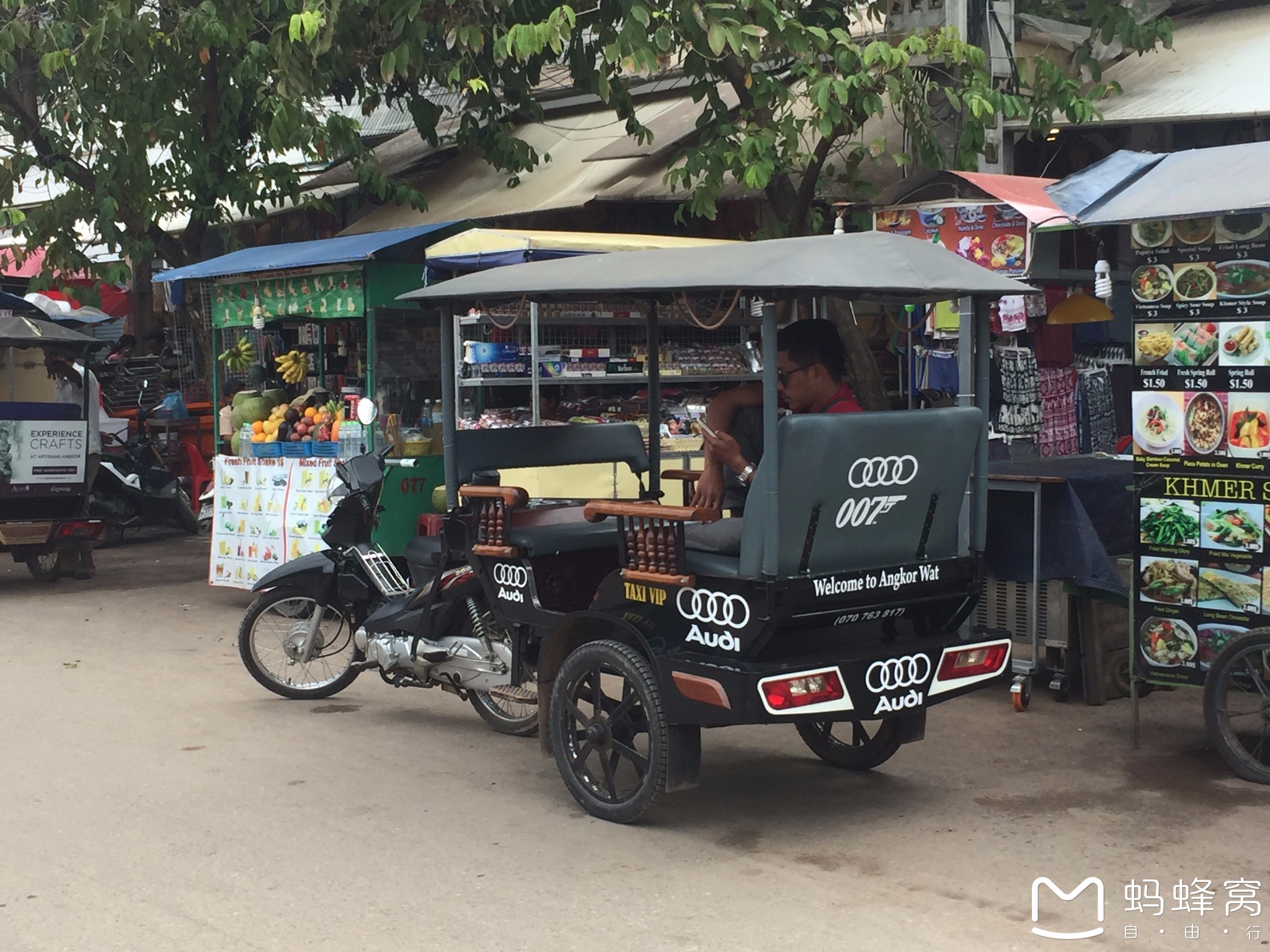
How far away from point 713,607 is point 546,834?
1003 mm

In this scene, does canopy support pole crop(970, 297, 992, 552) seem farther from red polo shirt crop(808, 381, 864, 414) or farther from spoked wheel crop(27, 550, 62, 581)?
spoked wheel crop(27, 550, 62, 581)

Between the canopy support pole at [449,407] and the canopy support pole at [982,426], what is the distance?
207 cm

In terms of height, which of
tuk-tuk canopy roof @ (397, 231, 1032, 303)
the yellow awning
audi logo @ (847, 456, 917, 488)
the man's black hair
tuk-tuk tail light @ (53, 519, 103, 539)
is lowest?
tuk-tuk tail light @ (53, 519, 103, 539)

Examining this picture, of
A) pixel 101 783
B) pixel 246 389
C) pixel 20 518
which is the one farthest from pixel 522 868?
pixel 20 518

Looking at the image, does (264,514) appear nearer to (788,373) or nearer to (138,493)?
(138,493)

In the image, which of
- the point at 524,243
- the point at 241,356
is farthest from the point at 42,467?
the point at 524,243

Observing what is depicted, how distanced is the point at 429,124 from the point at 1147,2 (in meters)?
6.11

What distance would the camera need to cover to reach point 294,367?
35.0ft

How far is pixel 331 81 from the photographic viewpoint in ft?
38.2

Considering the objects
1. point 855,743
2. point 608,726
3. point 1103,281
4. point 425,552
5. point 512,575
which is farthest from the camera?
point 1103,281

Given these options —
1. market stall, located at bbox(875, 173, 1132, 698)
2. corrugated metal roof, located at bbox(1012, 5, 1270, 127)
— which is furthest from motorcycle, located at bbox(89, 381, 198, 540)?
corrugated metal roof, located at bbox(1012, 5, 1270, 127)

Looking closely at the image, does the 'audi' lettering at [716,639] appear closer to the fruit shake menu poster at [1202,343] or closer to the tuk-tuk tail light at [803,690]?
the tuk-tuk tail light at [803,690]

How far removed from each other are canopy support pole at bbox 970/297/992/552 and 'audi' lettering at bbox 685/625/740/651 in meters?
1.07

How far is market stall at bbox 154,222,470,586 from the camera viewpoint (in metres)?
9.45
